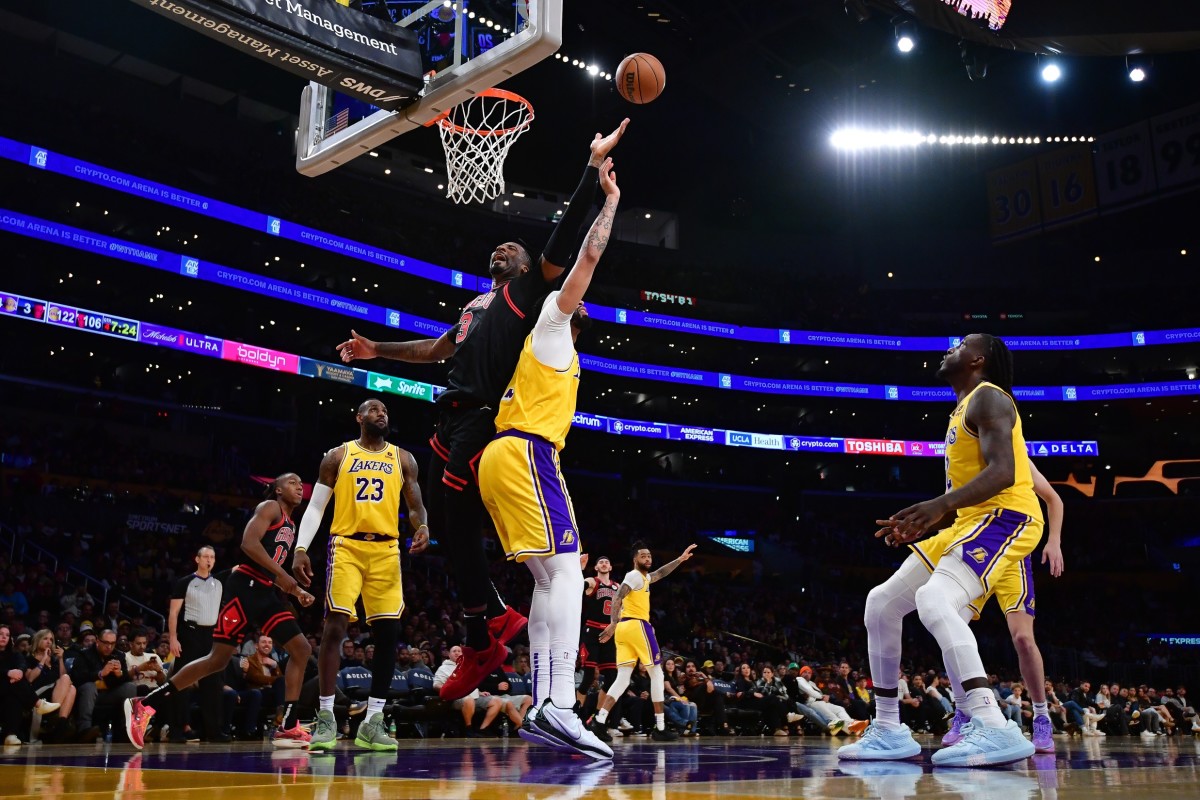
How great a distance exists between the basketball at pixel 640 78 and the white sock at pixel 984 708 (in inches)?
164

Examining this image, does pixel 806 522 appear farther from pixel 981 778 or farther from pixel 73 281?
pixel 981 778

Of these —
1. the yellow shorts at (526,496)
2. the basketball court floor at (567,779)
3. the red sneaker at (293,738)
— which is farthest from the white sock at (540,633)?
the red sneaker at (293,738)

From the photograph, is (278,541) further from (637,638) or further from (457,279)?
(457,279)

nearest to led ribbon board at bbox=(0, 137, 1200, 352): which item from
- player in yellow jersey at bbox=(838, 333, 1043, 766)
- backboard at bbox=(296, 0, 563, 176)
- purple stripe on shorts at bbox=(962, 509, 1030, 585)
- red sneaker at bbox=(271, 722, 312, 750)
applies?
backboard at bbox=(296, 0, 563, 176)

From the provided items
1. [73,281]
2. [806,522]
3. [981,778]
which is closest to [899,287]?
[806,522]

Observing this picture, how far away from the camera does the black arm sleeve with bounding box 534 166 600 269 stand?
15.7 ft

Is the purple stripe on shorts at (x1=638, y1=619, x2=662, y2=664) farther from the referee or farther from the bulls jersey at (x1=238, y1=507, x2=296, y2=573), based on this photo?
the bulls jersey at (x1=238, y1=507, x2=296, y2=573)

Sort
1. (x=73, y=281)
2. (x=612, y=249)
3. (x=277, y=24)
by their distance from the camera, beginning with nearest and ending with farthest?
(x=277, y=24) < (x=73, y=281) < (x=612, y=249)

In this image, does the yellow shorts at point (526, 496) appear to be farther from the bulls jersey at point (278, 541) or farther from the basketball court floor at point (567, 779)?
the bulls jersey at point (278, 541)

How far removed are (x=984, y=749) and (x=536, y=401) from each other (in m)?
2.62

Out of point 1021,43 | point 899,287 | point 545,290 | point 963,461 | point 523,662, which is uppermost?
point 899,287

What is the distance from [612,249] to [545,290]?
3380 centimetres

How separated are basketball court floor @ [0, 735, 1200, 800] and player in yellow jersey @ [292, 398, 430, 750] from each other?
1143mm

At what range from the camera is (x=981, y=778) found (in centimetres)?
378
